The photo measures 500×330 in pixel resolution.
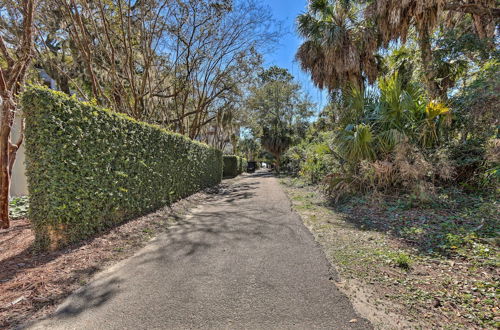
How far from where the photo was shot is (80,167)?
3742 mm

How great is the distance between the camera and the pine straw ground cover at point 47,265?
2.27 metres

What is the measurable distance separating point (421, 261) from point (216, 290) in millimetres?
2760

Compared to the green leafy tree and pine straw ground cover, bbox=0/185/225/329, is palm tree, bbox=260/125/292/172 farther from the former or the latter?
pine straw ground cover, bbox=0/185/225/329

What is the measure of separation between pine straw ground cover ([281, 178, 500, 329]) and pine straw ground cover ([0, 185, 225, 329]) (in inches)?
129

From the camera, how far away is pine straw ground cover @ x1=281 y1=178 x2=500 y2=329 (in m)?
2.01

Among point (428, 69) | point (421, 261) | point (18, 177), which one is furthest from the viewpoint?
point (18, 177)

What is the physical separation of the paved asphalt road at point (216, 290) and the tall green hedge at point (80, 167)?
48.9 inches

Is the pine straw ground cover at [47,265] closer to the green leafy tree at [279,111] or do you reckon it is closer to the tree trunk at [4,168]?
the tree trunk at [4,168]

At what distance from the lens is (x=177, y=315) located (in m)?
2.13

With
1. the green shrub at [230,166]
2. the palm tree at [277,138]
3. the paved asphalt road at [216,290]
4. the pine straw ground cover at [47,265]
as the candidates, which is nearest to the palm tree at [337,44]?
the paved asphalt road at [216,290]

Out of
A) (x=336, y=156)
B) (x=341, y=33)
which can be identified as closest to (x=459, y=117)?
(x=336, y=156)

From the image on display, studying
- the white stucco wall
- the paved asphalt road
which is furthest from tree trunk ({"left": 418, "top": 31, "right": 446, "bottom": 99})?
the white stucco wall

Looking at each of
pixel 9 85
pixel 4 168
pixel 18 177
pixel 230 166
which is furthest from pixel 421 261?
pixel 230 166

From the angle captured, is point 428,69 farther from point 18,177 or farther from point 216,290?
point 18,177
